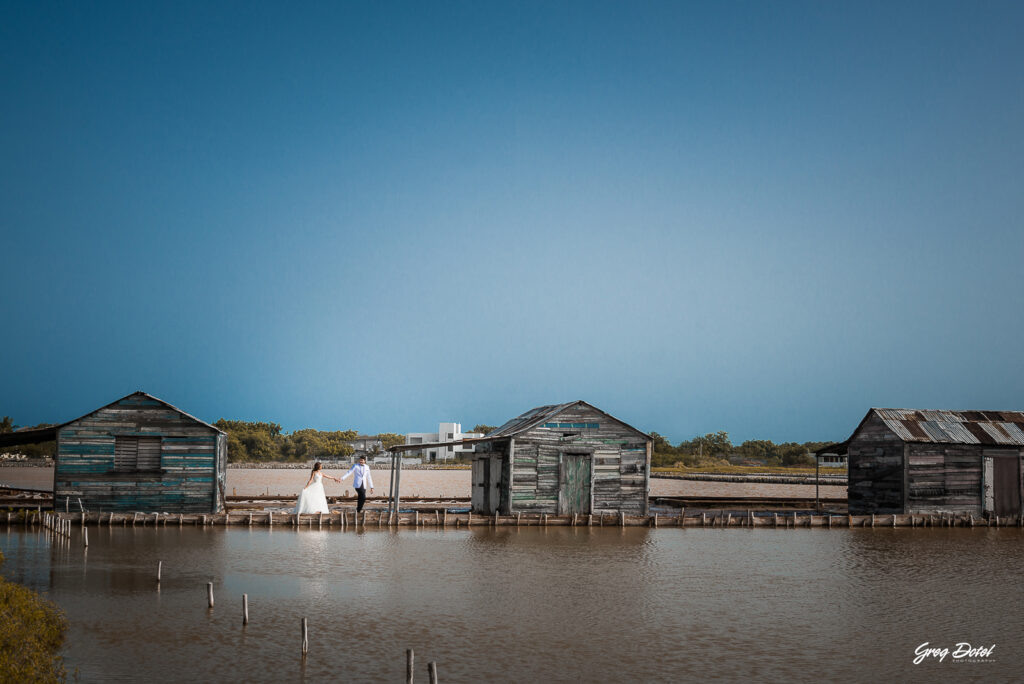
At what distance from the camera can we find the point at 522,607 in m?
16.4

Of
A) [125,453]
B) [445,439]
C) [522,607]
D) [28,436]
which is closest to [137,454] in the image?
[125,453]

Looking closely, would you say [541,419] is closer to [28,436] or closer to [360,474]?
[360,474]

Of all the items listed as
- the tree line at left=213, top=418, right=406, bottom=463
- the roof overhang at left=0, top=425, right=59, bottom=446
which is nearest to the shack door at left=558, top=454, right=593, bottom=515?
the roof overhang at left=0, top=425, right=59, bottom=446

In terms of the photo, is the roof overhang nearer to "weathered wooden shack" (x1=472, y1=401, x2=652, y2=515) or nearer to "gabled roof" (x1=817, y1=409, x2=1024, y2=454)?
"weathered wooden shack" (x1=472, y1=401, x2=652, y2=515)

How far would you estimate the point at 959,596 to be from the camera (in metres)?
18.2

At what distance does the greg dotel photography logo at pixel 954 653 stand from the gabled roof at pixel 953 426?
915 inches

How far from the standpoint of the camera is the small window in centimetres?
3109

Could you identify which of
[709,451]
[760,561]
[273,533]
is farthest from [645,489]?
[709,451]

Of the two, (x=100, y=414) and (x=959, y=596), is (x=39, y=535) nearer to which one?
(x=100, y=414)

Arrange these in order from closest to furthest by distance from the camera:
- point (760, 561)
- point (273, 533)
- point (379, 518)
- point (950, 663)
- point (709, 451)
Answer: point (950, 663)
point (760, 561)
point (273, 533)
point (379, 518)
point (709, 451)

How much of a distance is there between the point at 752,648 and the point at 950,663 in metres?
2.89

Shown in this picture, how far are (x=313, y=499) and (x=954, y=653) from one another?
22791 millimetres

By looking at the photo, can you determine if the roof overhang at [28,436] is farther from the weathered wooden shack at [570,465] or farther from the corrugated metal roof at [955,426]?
the corrugated metal roof at [955,426]

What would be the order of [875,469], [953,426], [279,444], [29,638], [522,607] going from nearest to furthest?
1. [29,638]
2. [522,607]
3. [875,469]
4. [953,426]
5. [279,444]
